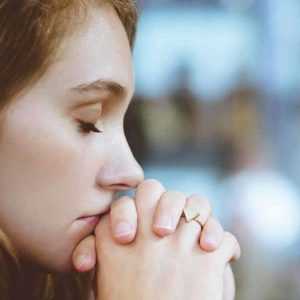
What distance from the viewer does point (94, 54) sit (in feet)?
3.08

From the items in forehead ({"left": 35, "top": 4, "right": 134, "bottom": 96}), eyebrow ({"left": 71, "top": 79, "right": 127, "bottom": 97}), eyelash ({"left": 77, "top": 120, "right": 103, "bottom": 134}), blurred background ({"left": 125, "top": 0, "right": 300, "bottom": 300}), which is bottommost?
blurred background ({"left": 125, "top": 0, "right": 300, "bottom": 300})

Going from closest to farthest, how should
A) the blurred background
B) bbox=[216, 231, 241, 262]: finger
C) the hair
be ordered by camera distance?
the hair < bbox=[216, 231, 241, 262]: finger < the blurred background

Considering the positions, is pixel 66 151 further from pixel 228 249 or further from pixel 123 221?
pixel 228 249

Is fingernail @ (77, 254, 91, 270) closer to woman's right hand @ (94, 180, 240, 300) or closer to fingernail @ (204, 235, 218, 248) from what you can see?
woman's right hand @ (94, 180, 240, 300)

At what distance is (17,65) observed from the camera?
2.94 feet

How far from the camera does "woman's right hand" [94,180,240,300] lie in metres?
0.93

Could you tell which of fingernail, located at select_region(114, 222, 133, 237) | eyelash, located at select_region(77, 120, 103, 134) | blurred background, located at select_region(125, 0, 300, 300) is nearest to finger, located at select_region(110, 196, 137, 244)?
fingernail, located at select_region(114, 222, 133, 237)

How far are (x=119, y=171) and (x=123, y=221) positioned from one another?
0.06 metres

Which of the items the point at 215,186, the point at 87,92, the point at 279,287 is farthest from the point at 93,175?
the point at 215,186

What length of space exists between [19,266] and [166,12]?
2512 millimetres

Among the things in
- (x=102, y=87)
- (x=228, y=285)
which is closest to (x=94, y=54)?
(x=102, y=87)

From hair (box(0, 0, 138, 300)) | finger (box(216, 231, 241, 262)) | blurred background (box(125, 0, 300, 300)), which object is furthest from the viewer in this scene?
blurred background (box(125, 0, 300, 300))

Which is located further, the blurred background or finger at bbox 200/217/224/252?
the blurred background

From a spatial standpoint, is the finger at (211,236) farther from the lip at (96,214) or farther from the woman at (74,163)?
the lip at (96,214)
